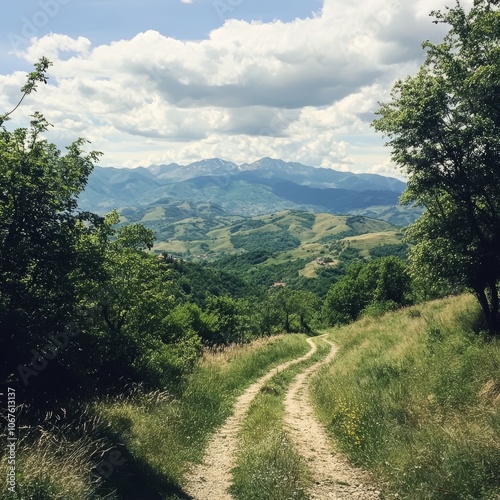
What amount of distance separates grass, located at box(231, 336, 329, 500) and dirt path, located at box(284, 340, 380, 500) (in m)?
0.34

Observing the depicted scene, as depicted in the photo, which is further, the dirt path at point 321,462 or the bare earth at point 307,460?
the bare earth at point 307,460

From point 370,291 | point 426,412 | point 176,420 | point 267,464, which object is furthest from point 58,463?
point 370,291

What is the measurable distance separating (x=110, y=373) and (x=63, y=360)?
3.20 meters

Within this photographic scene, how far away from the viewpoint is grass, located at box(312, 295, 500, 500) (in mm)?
6883

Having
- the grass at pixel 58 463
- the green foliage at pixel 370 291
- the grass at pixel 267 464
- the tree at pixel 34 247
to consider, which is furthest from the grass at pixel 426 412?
the green foliage at pixel 370 291

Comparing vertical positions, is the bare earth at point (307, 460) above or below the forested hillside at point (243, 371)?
below

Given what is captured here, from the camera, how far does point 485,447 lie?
6.99 meters

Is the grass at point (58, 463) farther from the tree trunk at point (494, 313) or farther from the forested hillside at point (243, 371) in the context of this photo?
the tree trunk at point (494, 313)

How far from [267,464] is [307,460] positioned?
1650 mm

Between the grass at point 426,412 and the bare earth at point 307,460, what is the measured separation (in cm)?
45

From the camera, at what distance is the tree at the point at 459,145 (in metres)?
13.9

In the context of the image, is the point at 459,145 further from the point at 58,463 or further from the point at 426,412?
the point at 58,463

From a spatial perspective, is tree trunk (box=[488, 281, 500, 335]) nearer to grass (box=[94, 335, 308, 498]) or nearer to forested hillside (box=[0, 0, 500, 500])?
forested hillside (box=[0, 0, 500, 500])

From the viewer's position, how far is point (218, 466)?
9.84 metres
